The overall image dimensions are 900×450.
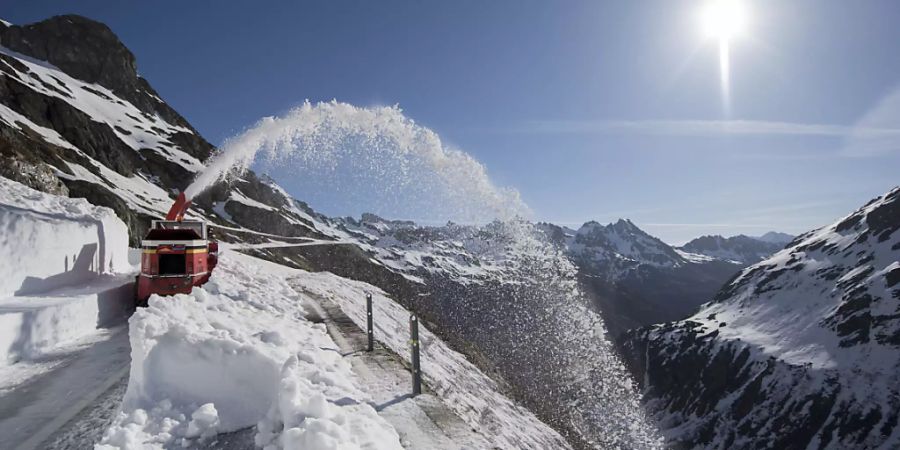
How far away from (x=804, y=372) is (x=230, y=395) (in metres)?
189

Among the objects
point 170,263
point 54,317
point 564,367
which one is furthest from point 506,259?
point 54,317

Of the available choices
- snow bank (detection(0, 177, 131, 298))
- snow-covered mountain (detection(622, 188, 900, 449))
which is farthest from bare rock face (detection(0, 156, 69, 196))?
snow-covered mountain (detection(622, 188, 900, 449))

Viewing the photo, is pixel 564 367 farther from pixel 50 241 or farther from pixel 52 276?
pixel 50 241

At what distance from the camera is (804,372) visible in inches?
5871

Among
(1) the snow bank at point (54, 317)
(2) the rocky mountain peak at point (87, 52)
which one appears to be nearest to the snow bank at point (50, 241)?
(1) the snow bank at point (54, 317)

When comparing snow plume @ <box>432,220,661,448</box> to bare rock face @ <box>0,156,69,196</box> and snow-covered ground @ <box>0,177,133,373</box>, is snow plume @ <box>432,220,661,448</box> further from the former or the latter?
snow-covered ground @ <box>0,177,133,373</box>

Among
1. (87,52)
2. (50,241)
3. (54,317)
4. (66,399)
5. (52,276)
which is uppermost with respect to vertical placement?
(87,52)

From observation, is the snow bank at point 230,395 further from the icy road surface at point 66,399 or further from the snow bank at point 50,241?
the snow bank at point 50,241

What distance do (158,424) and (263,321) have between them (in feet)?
19.4

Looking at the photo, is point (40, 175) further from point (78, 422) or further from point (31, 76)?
point (31, 76)

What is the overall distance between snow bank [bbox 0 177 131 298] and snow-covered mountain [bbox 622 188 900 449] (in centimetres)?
16822

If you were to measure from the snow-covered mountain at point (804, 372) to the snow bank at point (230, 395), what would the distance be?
166 metres

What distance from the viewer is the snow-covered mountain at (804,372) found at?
132 m

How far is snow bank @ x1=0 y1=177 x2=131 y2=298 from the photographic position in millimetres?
12016
